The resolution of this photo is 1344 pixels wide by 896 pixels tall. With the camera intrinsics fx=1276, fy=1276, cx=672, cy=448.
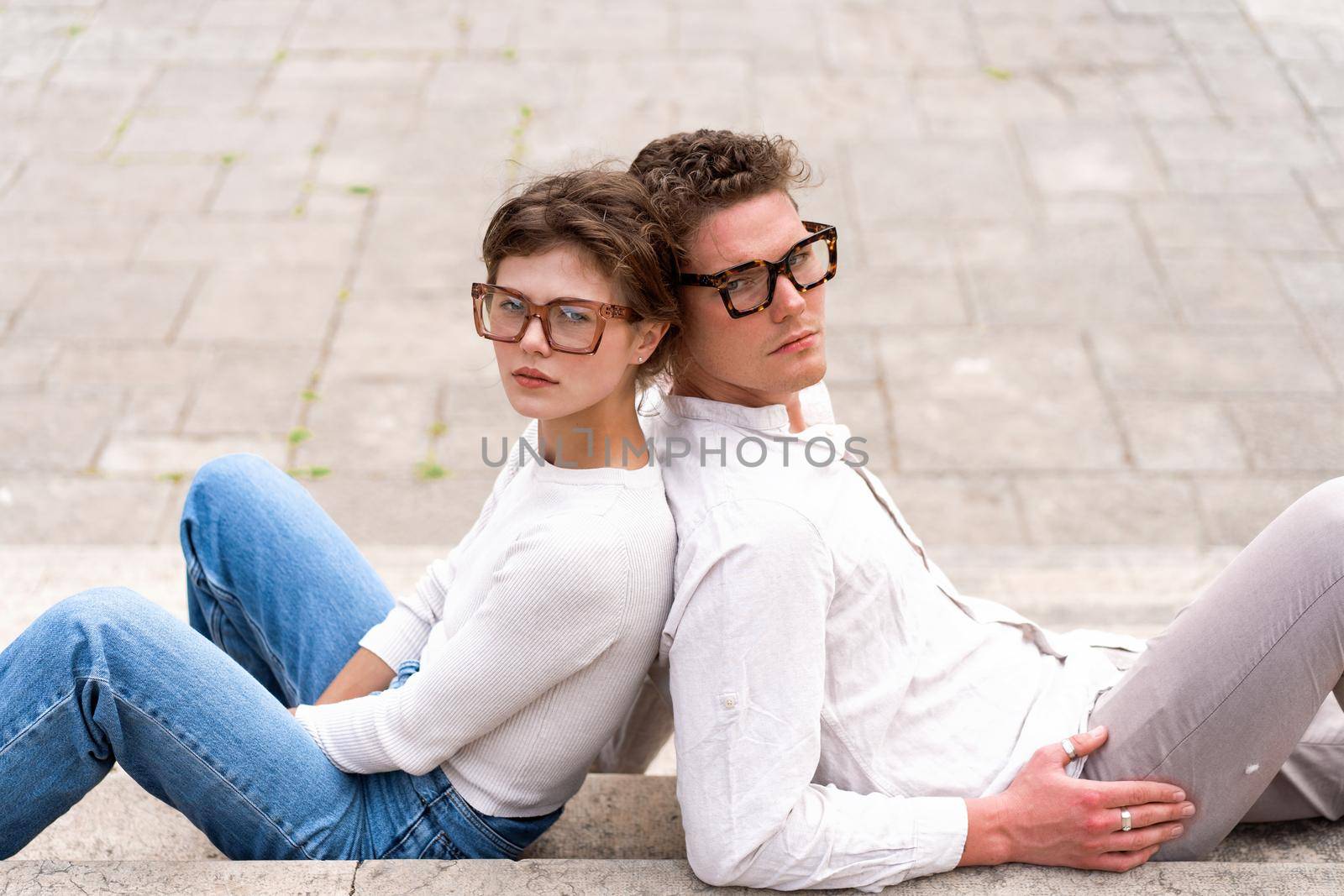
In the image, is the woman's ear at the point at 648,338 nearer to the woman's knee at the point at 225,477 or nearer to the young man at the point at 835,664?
the young man at the point at 835,664

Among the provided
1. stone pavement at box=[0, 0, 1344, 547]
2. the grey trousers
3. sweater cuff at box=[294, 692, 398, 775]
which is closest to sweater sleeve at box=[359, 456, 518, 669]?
sweater cuff at box=[294, 692, 398, 775]

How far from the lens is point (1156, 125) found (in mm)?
6117

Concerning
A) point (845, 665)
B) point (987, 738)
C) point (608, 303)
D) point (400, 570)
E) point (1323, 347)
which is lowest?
point (1323, 347)

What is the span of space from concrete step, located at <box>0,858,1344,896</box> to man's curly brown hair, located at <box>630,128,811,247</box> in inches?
38.9

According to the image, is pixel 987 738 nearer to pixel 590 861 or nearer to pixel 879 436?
pixel 590 861

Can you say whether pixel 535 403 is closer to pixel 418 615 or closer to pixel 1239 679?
pixel 418 615

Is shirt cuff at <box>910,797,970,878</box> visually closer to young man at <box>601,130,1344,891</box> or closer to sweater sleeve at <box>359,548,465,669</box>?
young man at <box>601,130,1344,891</box>

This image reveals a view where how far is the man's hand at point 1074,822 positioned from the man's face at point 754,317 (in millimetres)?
733

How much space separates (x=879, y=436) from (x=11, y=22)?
567 cm

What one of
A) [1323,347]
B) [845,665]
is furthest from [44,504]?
[1323,347]

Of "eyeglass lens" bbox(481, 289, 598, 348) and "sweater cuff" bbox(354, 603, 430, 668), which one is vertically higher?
"eyeglass lens" bbox(481, 289, 598, 348)

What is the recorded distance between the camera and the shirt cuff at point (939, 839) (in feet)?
6.17

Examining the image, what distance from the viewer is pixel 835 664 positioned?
1.99 m

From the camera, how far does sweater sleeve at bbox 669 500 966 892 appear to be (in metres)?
1.82
